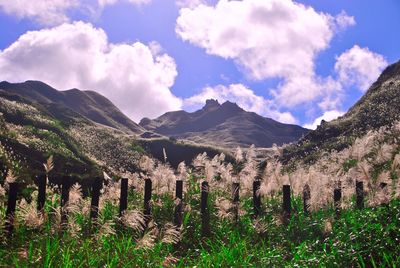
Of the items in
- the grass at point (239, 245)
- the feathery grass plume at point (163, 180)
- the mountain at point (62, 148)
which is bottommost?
the grass at point (239, 245)

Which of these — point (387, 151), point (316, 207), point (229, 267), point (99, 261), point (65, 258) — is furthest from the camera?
point (387, 151)

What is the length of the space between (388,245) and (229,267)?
2673 mm

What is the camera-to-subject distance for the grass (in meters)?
7.43

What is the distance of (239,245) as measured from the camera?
894 cm

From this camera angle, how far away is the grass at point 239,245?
743cm

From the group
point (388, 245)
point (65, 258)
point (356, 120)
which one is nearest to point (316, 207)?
point (388, 245)

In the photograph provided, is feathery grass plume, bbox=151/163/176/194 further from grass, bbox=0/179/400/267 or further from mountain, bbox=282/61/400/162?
mountain, bbox=282/61/400/162

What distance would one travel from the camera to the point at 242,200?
40.4 feet

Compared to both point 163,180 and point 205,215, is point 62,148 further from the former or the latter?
point 205,215

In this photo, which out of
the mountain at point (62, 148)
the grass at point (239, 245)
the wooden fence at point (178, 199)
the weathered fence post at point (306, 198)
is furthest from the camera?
the mountain at point (62, 148)

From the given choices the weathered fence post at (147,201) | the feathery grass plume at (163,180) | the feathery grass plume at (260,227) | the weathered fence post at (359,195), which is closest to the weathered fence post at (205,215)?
the feathery grass plume at (260,227)

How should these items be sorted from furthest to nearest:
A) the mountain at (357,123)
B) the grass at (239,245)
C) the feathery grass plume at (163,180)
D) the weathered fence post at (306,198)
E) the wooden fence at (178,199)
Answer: the mountain at (357,123)
the feathery grass plume at (163,180)
the weathered fence post at (306,198)
the wooden fence at (178,199)
the grass at (239,245)

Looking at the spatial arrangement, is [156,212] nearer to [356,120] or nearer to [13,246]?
[13,246]

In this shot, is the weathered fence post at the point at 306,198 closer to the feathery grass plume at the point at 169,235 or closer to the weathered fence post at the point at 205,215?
the weathered fence post at the point at 205,215
